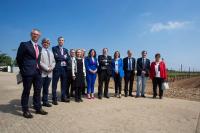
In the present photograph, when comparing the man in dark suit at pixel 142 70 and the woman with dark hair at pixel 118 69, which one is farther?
the man in dark suit at pixel 142 70

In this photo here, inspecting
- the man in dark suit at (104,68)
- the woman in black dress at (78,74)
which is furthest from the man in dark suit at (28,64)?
the man in dark suit at (104,68)

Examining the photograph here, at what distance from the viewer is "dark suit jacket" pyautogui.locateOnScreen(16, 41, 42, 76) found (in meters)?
5.94

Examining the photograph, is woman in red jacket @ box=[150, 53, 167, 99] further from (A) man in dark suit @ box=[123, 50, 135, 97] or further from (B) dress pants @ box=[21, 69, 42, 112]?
(B) dress pants @ box=[21, 69, 42, 112]

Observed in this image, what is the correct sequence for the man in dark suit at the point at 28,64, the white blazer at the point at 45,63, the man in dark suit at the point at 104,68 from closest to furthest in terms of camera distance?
1. the man in dark suit at the point at 28,64
2. the white blazer at the point at 45,63
3. the man in dark suit at the point at 104,68

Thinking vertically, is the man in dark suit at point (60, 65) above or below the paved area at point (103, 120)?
above

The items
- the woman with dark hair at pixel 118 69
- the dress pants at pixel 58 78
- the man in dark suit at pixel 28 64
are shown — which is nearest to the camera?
the man in dark suit at pixel 28 64

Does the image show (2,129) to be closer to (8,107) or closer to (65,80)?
(8,107)

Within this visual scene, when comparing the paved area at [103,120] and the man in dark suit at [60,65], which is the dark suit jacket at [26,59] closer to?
the paved area at [103,120]

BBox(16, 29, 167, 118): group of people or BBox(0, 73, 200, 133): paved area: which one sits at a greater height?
BBox(16, 29, 167, 118): group of people

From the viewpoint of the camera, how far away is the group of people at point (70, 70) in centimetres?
601

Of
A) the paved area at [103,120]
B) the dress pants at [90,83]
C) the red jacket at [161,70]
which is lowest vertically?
the paved area at [103,120]

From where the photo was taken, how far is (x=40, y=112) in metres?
6.32

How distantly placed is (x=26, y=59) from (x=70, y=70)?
2.78m

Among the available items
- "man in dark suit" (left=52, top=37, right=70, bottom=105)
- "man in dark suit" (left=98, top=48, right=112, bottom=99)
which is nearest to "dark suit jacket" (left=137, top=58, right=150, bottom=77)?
"man in dark suit" (left=98, top=48, right=112, bottom=99)
